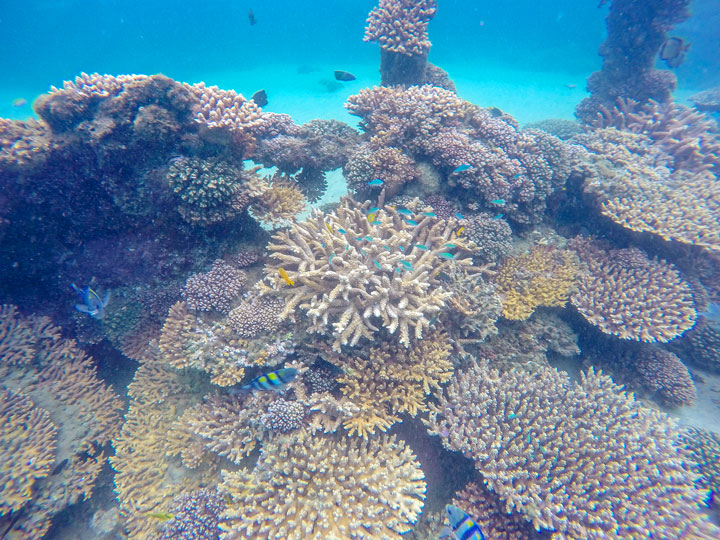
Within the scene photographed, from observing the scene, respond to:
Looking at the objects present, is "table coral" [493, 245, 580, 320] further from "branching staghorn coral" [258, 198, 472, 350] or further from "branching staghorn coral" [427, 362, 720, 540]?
"branching staghorn coral" [427, 362, 720, 540]

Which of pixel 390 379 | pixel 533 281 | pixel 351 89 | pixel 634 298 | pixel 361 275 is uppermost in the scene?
pixel 351 89

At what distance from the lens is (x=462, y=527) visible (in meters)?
2.57

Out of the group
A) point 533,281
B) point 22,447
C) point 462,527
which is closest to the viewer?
point 462,527

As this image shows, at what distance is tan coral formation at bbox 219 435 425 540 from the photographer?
9.82 ft

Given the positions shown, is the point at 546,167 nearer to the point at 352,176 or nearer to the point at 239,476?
the point at 352,176

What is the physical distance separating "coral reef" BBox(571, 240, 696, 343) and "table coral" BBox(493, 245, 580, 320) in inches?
11.4

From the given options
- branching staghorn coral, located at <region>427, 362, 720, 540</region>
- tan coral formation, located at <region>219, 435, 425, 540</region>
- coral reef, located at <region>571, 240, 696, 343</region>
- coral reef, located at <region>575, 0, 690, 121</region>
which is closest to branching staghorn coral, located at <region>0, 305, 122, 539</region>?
tan coral formation, located at <region>219, 435, 425, 540</region>

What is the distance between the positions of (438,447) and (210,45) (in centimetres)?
5734

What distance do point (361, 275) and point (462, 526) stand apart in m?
2.46

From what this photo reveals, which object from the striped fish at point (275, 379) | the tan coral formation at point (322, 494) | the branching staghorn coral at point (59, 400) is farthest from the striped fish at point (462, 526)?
the branching staghorn coral at point (59, 400)

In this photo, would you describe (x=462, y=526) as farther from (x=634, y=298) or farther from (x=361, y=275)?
(x=634, y=298)

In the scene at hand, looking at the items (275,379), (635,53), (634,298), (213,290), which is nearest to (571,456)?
(634,298)

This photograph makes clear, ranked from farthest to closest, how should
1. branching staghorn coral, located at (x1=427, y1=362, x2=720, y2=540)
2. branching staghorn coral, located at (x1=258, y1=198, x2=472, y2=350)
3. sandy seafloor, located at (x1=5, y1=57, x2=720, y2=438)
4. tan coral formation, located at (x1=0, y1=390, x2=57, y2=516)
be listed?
sandy seafloor, located at (x1=5, y1=57, x2=720, y2=438) → tan coral formation, located at (x1=0, y1=390, x2=57, y2=516) → branching staghorn coral, located at (x1=258, y1=198, x2=472, y2=350) → branching staghorn coral, located at (x1=427, y1=362, x2=720, y2=540)

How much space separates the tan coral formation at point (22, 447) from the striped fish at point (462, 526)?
5112mm
